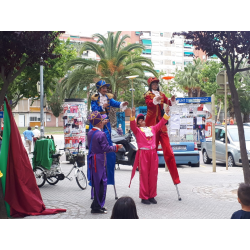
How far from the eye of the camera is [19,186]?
5.94 m

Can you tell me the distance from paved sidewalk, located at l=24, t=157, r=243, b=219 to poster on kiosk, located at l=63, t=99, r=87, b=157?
4848mm

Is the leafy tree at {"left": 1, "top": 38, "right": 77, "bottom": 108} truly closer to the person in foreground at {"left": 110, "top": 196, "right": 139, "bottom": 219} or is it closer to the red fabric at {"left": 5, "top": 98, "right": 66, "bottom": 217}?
the red fabric at {"left": 5, "top": 98, "right": 66, "bottom": 217}

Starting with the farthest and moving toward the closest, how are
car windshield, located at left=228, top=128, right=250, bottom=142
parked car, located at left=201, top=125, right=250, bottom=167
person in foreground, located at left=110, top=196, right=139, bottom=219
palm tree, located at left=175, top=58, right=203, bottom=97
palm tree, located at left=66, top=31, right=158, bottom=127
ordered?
palm tree, located at left=175, top=58, right=203, bottom=97
palm tree, located at left=66, top=31, right=158, bottom=127
car windshield, located at left=228, top=128, right=250, bottom=142
parked car, located at left=201, top=125, right=250, bottom=167
person in foreground, located at left=110, top=196, right=139, bottom=219

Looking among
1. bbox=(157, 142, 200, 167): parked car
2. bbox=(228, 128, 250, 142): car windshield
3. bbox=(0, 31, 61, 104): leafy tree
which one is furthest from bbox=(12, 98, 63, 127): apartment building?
bbox=(0, 31, 61, 104): leafy tree

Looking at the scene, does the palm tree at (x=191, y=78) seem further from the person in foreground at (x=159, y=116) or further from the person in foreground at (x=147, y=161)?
the person in foreground at (x=147, y=161)

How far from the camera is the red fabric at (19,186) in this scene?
588 cm

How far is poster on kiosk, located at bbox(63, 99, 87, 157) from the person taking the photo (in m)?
14.4

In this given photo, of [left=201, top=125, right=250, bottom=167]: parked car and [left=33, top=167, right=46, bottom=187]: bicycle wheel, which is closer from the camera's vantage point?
[left=33, top=167, right=46, bottom=187]: bicycle wheel

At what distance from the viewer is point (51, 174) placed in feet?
29.2

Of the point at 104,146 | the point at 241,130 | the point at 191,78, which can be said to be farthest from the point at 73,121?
the point at 191,78

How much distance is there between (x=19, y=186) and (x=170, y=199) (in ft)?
9.67

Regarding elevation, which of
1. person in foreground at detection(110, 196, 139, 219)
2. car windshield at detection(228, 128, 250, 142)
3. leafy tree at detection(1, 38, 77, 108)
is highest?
leafy tree at detection(1, 38, 77, 108)

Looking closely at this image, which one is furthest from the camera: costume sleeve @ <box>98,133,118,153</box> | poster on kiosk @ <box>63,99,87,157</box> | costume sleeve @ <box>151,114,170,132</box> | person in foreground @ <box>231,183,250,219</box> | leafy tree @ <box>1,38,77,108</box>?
leafy tree @ <box>1,38,77,108</box>

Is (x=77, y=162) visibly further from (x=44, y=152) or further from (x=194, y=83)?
(x=194, y=83)
